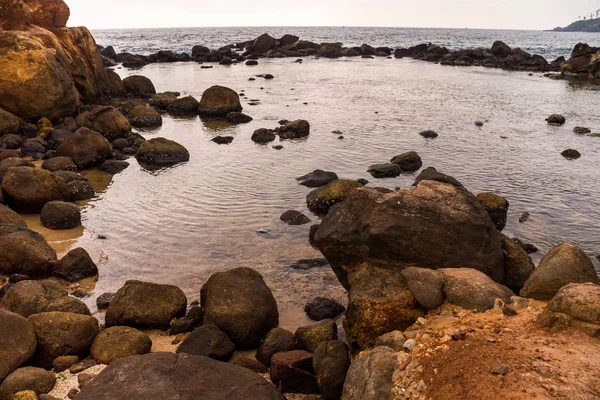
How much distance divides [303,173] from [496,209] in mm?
7258

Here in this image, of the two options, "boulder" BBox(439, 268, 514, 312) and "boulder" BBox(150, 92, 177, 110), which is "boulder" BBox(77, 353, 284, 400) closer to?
"boulder" BBox(439, 268, 514, 312)

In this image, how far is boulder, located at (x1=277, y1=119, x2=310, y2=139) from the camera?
24047mm

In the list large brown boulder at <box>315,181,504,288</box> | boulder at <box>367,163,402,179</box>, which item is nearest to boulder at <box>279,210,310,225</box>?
large brown boulder at <box>315,181,504,288</box>

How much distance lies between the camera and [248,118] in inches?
1113

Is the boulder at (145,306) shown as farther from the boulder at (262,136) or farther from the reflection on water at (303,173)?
the boulder at (262,136)

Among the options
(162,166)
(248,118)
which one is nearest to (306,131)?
(248,118)

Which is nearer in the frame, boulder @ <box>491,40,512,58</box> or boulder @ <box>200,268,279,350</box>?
boulder @ <box>200,268,279,350</box>

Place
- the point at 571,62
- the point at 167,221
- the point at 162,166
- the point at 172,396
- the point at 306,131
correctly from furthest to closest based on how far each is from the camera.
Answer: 1. the point at 571,62
2. the point at 306,131
3. the point at 162,166
4. the point at 167,221
5. the point at 172,396

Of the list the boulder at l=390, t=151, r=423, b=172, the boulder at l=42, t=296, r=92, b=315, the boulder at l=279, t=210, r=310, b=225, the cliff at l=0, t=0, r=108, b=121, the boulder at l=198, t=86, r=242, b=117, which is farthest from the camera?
the boulder at l=198, t=86, r=242, b=117

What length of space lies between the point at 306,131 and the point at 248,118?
5121mm

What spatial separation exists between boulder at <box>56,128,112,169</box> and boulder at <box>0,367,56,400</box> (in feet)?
41.4

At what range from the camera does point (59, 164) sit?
1706 centimetres

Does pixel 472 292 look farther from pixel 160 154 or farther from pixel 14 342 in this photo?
pixel 160 154

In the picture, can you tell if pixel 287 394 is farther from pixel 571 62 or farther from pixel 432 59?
pixel 432 59
